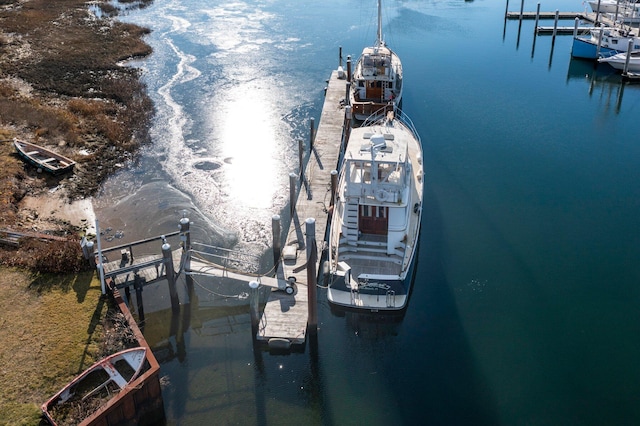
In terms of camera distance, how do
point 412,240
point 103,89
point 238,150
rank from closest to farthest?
1. point 412,240
2. point 238,150
3. point 103,89

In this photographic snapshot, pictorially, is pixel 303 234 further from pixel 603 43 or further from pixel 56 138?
pixel 603 43

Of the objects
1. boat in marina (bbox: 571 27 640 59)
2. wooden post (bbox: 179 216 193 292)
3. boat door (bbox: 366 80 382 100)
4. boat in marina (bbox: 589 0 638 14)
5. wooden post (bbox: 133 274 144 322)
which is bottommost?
wooden post (bbox: 133 274 144 322)

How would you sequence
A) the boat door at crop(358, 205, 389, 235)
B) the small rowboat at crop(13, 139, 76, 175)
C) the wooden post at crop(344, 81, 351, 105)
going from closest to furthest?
the boat door at crop(358, 205, 389, 235)
the small rowboat at crop(13, 139, 76, 175)
the wooden post at crop(344, 81, 351, 105)

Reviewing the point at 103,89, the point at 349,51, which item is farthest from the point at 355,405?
the point at 349,51

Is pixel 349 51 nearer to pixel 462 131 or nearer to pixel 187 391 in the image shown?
pixel 462 131

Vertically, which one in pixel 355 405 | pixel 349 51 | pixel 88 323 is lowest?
pixel 355 405

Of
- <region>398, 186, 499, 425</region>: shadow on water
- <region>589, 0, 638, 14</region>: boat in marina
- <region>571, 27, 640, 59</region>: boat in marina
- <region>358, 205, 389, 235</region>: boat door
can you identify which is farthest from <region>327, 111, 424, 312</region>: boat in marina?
<region>589, 0, 638, 14</region>: boat in marina

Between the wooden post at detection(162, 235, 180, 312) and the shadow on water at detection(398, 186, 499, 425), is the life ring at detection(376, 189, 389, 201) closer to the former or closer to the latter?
the shadow on water at detection(398, 186, 499, 425)
